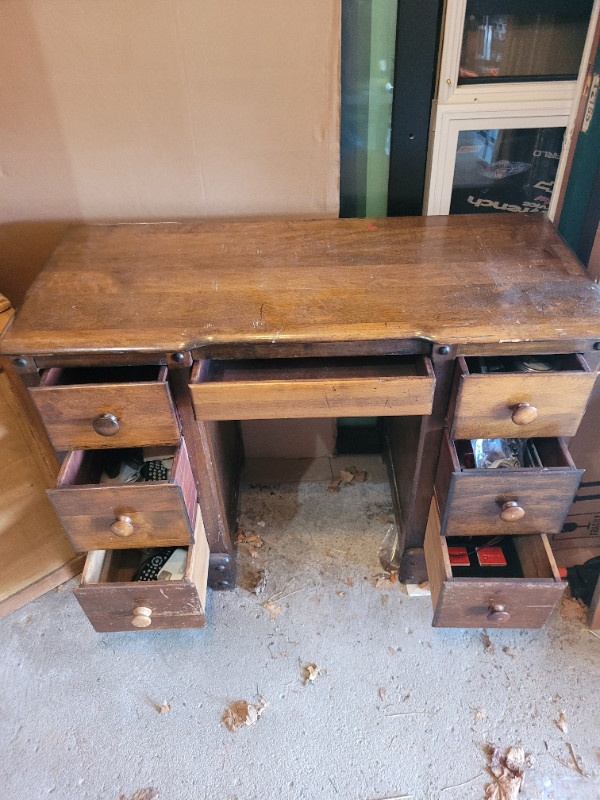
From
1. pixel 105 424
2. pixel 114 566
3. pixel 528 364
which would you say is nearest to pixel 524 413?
pixel 528 364

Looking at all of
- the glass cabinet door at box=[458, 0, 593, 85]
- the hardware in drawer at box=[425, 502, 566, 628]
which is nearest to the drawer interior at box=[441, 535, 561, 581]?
the hardware in drawer at box=[425, 502, 566, 628]

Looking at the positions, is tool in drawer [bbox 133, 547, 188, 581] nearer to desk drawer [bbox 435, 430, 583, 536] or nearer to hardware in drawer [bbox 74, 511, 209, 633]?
hardware in drawer [bbox 74, 511, 209, 633]

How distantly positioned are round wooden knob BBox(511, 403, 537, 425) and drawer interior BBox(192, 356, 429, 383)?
0.20m

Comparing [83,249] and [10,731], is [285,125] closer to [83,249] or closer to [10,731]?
[83,249]

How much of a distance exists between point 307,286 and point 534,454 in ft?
2.15

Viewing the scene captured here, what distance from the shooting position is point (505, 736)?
139 cm

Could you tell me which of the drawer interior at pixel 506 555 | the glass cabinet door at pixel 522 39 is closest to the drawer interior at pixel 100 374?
the drawer interior at pixel 506 555

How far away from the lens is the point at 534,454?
1.41 meters

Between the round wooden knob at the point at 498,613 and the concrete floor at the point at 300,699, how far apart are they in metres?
0.22

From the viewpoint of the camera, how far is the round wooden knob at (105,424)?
1180 millimetres

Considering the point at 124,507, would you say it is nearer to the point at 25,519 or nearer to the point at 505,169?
the point at 25,519

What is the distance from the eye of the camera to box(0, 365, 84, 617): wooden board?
56.7 inches

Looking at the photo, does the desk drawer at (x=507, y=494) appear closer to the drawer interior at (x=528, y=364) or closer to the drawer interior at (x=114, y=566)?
the drawer interior at (x=528, y=364)

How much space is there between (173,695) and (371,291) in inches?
42.0
